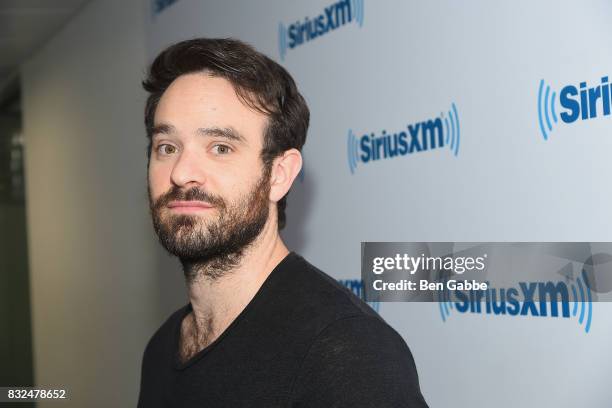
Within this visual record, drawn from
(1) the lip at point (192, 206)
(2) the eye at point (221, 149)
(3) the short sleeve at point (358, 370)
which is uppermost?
(2) the eye at point (221, 149)

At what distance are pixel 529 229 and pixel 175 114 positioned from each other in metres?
0.78

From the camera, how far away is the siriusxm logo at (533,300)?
4.45ft

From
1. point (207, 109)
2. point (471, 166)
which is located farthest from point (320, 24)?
point (207, 109)

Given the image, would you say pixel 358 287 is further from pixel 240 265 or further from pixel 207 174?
pixel 207 174

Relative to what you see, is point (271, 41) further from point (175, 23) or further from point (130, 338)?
point (130, 338)

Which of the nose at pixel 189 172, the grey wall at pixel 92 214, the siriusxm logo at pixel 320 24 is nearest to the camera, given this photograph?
the nose at pixel 189 172

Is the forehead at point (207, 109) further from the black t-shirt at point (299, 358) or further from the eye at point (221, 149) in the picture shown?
the black t-shirt at point (299, 358)

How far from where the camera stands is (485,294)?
1.55 metres

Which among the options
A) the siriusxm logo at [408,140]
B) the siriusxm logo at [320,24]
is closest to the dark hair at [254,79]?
the siriusxm logo at [408,140]

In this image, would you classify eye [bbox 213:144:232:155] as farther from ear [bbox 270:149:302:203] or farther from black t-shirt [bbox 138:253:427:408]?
black t-shirt [bbox 138:253:427:408]

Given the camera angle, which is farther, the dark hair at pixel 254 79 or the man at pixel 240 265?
the dark hair at pixel 254 79

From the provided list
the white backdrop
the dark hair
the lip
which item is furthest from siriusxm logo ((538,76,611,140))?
the lip

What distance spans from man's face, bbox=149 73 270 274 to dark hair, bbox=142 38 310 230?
25 mm

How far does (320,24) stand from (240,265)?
3.58ft
